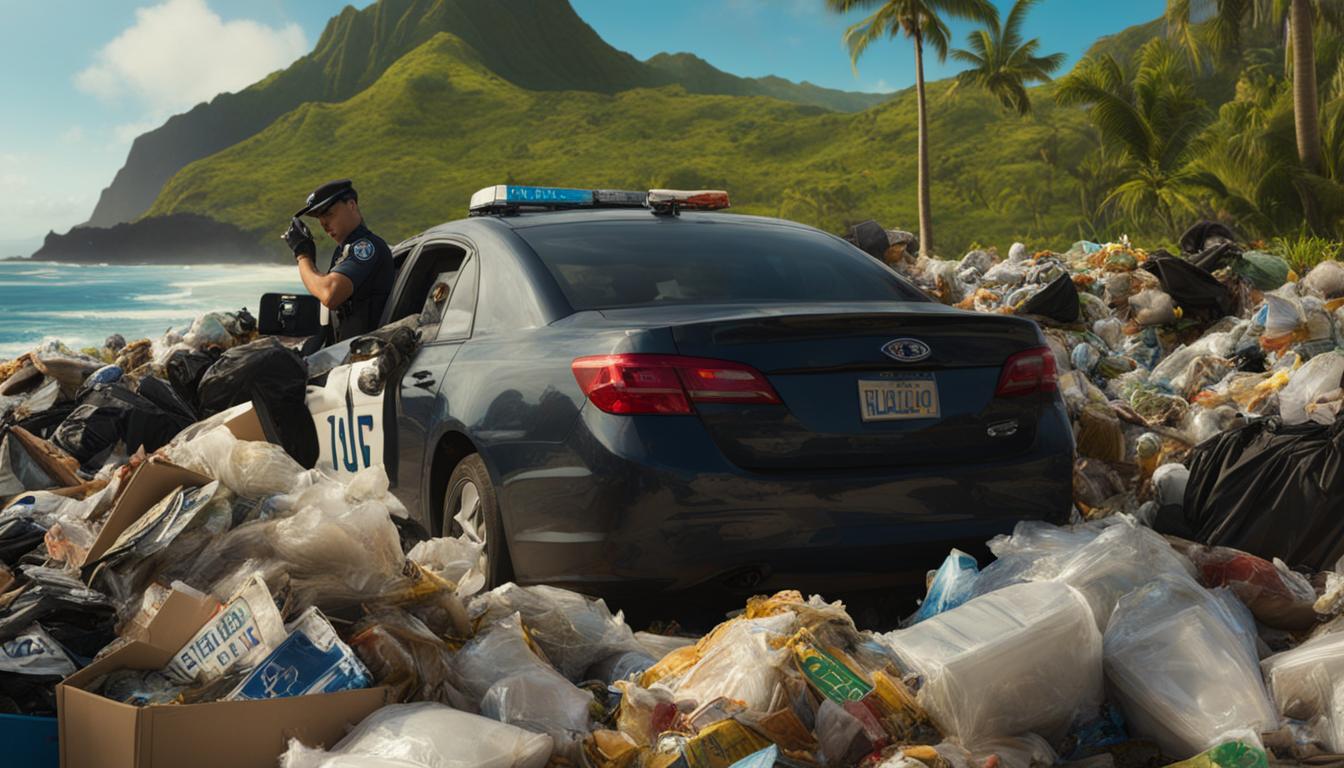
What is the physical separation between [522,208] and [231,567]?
230 cm

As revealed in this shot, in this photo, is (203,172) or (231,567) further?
(203,172)

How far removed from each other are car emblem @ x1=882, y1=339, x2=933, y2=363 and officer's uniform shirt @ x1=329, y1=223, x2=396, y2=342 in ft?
9.22

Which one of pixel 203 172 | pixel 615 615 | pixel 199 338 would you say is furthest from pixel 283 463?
pixel 203 172

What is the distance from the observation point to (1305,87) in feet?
67.9

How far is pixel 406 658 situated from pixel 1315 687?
7.11 feet

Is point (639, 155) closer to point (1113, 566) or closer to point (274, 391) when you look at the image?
point (274, 391)

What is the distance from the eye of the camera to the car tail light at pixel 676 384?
143 inches

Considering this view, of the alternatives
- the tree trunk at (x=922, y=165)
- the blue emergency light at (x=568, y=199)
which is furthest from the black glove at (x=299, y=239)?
the tree trunk at (x=922, y=165)

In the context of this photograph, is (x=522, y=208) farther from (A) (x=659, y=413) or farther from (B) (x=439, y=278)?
(A) (x=659, y=413)

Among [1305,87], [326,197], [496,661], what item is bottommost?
[496,661]

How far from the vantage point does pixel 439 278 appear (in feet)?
17.1

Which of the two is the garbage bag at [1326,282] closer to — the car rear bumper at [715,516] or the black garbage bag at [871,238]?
the black garbage bag at [871,238]

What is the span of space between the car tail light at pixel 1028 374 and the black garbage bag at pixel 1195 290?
726cm

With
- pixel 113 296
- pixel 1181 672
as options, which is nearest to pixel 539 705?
pixel 1181 672
